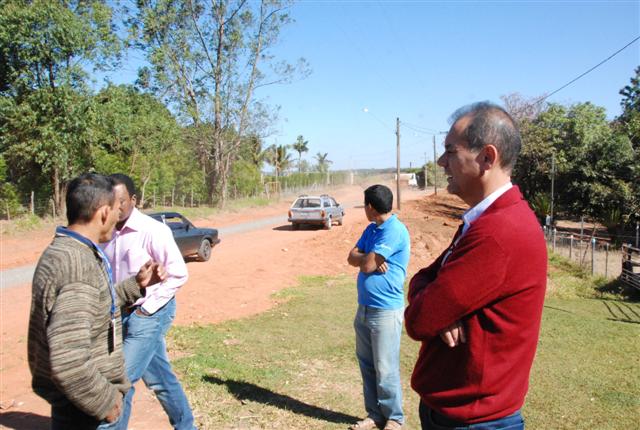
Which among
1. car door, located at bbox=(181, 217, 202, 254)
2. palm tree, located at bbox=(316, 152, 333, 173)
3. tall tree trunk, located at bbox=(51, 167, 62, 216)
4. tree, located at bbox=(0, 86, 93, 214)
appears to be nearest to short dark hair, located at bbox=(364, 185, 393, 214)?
car door, located at bbox=(181, 217, 202, 254)

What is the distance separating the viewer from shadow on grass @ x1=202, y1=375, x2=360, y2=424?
425 centimetres

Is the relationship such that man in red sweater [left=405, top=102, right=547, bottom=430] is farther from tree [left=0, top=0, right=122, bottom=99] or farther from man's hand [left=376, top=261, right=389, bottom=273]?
tree [left=0, top=0, right=122, bottom=99]

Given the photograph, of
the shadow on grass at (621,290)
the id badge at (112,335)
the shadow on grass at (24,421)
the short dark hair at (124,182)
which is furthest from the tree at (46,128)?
the shadow on grass at (621,290)

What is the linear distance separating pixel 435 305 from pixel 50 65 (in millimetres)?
20842

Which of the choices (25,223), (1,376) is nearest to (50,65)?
(25,223)

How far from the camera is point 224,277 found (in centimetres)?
1105

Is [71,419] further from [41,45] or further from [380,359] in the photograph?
[41,45]

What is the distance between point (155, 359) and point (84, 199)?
1629 millimetres

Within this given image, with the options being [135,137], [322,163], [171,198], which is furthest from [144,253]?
[322,163]

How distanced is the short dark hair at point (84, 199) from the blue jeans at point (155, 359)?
1.16 metres

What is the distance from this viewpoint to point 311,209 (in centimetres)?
2084

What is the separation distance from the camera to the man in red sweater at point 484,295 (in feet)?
5.30

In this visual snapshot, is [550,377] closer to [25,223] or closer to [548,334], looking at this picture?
[548,334]

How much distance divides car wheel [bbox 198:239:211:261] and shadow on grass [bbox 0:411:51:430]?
8692 mm
